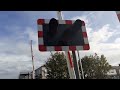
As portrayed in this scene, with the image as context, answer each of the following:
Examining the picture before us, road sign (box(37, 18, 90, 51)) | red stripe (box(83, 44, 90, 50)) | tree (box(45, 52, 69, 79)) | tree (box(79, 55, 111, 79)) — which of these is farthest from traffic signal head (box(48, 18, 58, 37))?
tree (box(79, 55, 111, 79))

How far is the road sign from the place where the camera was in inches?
88.5

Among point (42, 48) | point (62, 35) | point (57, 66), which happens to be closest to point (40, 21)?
point (42, 48)

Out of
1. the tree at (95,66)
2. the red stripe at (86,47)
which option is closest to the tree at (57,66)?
the tree at (95,66)

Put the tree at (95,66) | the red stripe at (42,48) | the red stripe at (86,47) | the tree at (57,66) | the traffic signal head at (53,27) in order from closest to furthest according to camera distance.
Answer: the traffic signal head at (53,27) < the red stripe at (42,48) < the red stripe at (86,47) < the tree at (57,66) < the tree at (95,66)

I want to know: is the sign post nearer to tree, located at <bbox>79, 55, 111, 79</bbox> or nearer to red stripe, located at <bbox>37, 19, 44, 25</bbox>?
red stripe, located at <bbox>37, 19, 44, 25</bbox>

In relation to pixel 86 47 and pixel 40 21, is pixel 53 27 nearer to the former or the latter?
pixel 40 21

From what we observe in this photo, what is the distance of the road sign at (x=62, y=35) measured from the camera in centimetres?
225

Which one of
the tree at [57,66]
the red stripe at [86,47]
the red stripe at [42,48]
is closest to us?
the red stripe at [42,48]

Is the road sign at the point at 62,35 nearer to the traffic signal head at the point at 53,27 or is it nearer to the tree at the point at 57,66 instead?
the traffic signal head at the point at 53,27

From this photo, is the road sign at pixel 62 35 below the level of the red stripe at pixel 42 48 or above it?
above
